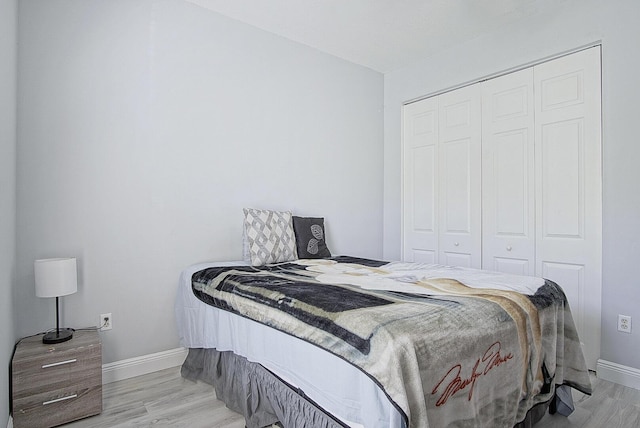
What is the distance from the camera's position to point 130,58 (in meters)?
2.41

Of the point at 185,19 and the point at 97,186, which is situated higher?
the point at 185,19

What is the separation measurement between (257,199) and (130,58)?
132 centimetres

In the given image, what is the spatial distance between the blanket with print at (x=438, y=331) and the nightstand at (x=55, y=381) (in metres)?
0.71

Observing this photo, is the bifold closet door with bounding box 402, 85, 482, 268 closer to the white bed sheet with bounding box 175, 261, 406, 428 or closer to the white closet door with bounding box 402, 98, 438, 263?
the white closet door with bounding box 402, 98, 438, 263

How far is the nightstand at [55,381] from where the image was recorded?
5.69ft

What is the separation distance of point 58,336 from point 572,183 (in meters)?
3.45

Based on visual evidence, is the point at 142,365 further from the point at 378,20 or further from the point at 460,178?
the point at 378,20

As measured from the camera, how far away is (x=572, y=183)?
Answer: 2637mm

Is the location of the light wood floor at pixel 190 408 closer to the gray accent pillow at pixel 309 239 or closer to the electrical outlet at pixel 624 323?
the electrical outlet at pixel 624 323

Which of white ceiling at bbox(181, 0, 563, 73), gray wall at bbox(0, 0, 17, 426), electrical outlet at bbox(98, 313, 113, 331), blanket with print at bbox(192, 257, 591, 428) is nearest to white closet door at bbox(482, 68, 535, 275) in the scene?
white ceiling at bbox(181, 0, 563, 73)

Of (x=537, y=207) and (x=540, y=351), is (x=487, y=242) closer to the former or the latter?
(x=537, y=207)

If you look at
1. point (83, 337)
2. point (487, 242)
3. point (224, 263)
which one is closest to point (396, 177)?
point (487, 242)

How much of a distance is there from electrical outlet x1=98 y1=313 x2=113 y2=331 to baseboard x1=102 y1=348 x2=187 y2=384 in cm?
23

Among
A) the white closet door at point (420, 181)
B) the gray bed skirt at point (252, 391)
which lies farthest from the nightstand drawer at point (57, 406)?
the white closet door at point (420, 181)
